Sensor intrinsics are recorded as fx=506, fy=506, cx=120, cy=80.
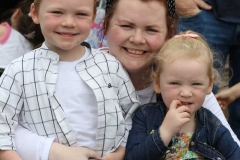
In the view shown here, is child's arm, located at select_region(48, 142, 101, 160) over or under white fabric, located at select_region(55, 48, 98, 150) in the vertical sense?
under

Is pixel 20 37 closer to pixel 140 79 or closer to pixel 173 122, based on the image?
pixel 140 79

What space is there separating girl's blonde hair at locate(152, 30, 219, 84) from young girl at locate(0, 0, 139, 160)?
18cm

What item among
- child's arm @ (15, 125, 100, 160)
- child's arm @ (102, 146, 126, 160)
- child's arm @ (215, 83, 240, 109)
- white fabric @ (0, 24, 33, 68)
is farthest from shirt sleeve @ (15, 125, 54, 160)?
white fabric @ (0, 24, 33, 68)

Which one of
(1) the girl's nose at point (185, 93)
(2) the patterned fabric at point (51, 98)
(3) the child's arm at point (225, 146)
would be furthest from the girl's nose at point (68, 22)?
(3) the child's arm at point (225, 146)

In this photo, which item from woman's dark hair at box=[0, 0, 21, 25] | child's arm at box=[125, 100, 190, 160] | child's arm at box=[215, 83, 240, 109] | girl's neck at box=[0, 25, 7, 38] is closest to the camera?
child's arm at box=[125, 100, 190, 160]

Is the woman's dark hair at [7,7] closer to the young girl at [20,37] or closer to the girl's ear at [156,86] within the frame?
the young girl at [20,37]

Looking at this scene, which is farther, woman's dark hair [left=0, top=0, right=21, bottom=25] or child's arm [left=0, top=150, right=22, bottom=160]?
woman's dark hair [left=0, top=0, right=21, bottom=25]

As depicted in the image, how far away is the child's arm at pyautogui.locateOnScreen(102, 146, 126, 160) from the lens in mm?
2217

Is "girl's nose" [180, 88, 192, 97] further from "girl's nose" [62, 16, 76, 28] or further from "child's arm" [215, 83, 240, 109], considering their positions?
"child's arm" [215, 83, 240, 109]

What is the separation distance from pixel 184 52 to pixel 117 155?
0.54 meters

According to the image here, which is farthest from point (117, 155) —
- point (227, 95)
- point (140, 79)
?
point (227, 95)

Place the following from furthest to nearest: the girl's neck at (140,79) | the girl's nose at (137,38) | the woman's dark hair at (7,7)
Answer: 1. the woman's dark hair at (7,7)
2. the girl's neck at (140,79)
3. the girl's nose at (137,38)

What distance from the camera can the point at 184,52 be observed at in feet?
7.18

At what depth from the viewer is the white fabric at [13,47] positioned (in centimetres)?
357
